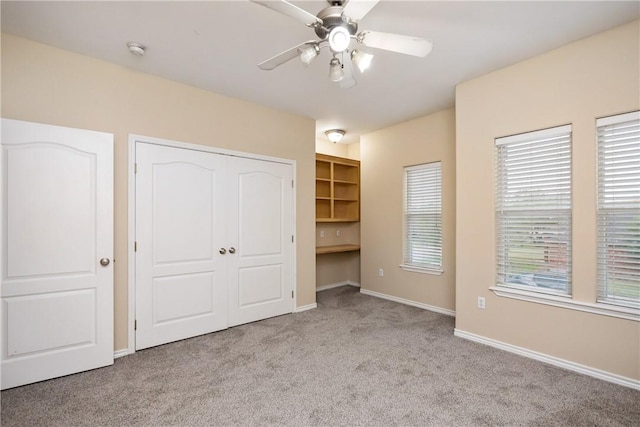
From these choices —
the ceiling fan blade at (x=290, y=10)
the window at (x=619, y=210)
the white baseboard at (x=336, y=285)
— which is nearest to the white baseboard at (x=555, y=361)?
the window at (x=619, y=210)

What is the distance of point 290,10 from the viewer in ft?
5.22

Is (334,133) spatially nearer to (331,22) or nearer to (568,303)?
(331,22)

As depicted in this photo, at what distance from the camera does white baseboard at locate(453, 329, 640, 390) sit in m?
2.31

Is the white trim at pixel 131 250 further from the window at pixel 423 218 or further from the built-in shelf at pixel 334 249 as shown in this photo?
the window at pixel 423 218

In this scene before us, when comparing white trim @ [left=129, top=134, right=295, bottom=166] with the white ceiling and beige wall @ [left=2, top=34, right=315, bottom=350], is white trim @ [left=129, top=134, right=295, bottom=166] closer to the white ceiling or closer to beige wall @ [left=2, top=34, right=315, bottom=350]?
beige wall @ [left=2, top=34, right=315, bottom=350]

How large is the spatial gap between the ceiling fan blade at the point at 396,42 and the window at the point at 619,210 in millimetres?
1767

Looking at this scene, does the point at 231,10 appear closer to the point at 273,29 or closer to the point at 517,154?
the point at 273,29

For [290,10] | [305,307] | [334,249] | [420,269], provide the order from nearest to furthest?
[290,10] < [305,307] < [420,269] < [334,249]

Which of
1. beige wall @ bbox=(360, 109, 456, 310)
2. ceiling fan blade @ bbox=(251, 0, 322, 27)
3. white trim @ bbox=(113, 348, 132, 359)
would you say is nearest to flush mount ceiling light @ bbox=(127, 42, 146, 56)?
ceiling fan blade @ bbox=(251, 0, 322, 27)

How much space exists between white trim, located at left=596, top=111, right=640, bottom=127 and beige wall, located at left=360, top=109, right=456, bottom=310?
1675 millimetres

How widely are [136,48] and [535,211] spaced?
12.4ft

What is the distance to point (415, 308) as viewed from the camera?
171 inches

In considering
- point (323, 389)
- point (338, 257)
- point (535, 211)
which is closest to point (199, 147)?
point (323, 389)

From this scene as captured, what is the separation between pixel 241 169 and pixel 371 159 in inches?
92.5
